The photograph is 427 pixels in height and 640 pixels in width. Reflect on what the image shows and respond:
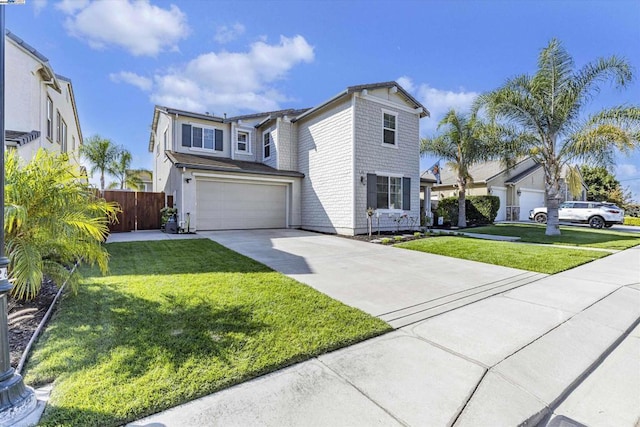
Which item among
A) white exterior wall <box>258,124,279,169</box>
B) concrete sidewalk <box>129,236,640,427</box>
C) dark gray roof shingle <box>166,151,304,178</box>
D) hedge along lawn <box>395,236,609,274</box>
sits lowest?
concrete sidewalk <box>129,236,640,427</box>

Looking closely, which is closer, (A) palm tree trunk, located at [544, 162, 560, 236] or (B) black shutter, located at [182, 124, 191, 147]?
(A) palm tree trunk, located at [544, 162, 560, 236]

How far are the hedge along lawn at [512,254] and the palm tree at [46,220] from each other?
8.28 m

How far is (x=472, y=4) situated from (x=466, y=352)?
11947mm

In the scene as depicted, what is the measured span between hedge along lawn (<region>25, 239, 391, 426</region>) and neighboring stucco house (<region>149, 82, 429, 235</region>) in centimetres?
773

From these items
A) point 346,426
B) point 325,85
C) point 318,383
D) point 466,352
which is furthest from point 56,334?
point 325,85

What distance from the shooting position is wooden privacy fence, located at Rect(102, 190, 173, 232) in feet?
44.2

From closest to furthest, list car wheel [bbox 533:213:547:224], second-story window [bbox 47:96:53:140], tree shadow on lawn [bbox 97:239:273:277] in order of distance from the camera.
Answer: tree shadow on lawn [bbox 97:239:273:277] < second-story window [bbox 47:96:53:140] < car wheel [bbox 533:213:547:224]

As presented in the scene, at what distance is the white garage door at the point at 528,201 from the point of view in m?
25.7

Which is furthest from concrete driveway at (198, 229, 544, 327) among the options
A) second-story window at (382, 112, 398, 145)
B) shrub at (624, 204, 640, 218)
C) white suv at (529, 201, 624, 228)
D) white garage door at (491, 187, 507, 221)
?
shrub at (624, 204, 640, 218)

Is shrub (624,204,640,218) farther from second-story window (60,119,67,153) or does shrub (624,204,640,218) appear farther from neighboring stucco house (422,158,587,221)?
second-story window (60,119,67,153)

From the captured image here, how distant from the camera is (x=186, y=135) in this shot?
15.3 metres

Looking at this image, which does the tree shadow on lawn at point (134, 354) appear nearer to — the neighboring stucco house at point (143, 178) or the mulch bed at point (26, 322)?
the mulch bed at point (26, 322)

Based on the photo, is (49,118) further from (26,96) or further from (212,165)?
(212,165)

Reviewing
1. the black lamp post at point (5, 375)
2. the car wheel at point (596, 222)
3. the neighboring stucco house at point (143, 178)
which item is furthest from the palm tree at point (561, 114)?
the neighboring stucco house at point (143, 178)
